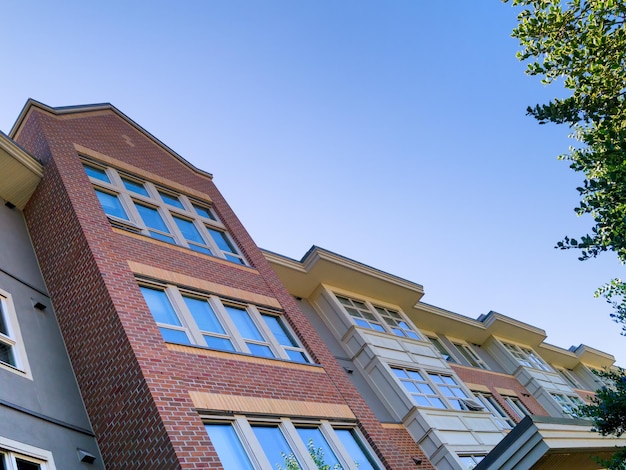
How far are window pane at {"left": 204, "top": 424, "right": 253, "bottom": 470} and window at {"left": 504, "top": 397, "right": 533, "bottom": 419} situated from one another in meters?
16.2

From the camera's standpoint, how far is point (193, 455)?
25.0 ft

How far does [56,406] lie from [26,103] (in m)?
8.29

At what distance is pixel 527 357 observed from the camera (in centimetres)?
2747

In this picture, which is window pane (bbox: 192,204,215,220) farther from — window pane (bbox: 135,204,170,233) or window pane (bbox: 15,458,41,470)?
window pane (bbox: 15,458,41,470)

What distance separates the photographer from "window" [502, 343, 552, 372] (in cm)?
2686

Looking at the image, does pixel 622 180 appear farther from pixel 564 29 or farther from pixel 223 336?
pixel 223 336

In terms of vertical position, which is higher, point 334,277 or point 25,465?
point 334,277

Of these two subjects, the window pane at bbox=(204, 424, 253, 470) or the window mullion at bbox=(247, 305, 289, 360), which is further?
the window mullion at bbox=(247, 305, 289, 360)

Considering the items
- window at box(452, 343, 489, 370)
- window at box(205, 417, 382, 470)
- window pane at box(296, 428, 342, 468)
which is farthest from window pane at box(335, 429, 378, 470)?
window at box(452, 343, 489, 370)

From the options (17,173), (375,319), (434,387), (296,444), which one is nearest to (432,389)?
(434,387)

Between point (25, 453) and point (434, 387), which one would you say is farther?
point (434, 387)

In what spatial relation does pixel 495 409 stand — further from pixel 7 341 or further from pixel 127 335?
pixel 7 341

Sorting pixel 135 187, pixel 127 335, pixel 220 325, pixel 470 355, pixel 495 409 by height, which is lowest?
pixel 495 409

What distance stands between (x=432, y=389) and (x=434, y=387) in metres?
0.11
